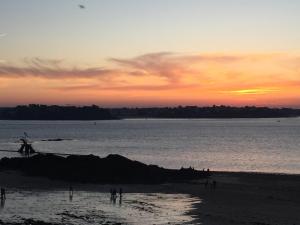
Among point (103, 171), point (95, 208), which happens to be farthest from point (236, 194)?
point (103, 171)

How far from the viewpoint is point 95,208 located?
32.8 meters

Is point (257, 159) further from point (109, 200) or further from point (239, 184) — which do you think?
point (109, 200)

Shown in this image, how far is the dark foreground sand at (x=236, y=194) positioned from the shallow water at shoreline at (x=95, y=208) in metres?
1.56

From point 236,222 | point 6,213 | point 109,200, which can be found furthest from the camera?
point 109,200

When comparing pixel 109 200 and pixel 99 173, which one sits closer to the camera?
pixel 109 200

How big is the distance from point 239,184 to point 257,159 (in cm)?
3957

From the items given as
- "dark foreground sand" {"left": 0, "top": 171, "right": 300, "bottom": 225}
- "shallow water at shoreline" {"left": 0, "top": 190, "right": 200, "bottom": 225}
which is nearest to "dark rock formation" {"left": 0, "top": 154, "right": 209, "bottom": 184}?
"dark foreground sand" {"left": 0, "top": 171, "right": 300, "bottom": 225}

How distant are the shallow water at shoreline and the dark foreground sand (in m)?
1.56

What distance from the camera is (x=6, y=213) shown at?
30.4m

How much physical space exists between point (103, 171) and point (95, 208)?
17.8 meters

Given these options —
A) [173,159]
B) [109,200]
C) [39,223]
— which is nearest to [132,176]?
[109,200]

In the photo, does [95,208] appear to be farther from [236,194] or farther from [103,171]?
[103,171]

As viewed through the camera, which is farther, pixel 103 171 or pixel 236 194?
pixel 103 171

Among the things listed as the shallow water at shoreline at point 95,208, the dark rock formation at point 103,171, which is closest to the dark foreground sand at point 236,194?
the shallow water at shoreline at point 95,208
